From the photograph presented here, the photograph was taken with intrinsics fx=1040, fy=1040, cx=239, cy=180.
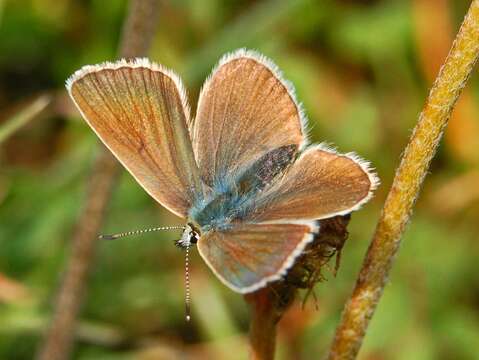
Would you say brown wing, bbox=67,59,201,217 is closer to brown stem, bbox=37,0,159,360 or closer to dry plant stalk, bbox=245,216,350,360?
dry plant stalk, bbox=245,216,350,360

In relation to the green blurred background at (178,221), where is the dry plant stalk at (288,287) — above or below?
below

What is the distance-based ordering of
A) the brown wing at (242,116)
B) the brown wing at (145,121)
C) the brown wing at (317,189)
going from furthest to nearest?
the brown wing at (242,116) < the brown wing at (145,121) < the brown wing at (317,189)

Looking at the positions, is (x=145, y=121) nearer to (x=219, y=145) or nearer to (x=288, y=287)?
(x=219, y=145)

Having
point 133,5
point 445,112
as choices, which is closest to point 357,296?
point 445,112

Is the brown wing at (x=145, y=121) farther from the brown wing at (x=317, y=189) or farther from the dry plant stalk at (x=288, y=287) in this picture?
the dry plant stalk at (x=288, y=287)

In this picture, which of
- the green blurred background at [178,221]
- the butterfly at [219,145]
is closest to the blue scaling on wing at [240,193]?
the butterfly at [219,145]

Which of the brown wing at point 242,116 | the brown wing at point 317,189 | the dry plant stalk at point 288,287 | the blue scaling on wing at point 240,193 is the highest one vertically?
the brown wing at point 242,116
